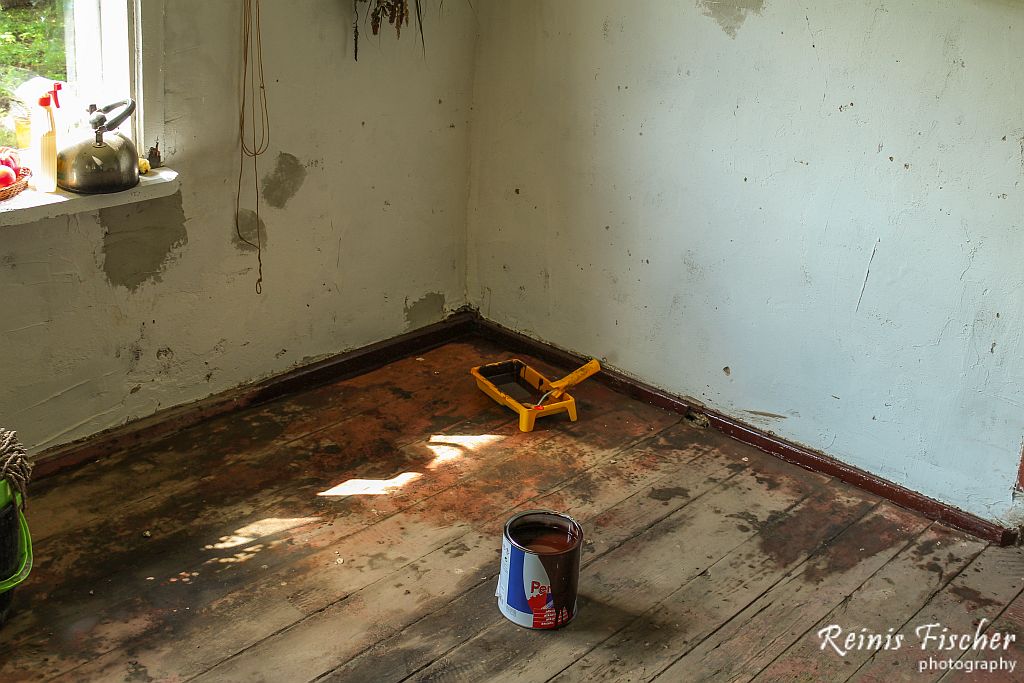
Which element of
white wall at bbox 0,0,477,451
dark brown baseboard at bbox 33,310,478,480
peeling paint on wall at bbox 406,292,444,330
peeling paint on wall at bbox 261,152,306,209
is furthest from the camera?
peeling paint on wall at bbox 406,292,444,330

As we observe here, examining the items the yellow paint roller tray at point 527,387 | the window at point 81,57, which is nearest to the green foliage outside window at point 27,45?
the window at point 81,57

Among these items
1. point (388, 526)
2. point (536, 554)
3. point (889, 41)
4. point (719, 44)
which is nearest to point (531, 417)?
point (388, 526)

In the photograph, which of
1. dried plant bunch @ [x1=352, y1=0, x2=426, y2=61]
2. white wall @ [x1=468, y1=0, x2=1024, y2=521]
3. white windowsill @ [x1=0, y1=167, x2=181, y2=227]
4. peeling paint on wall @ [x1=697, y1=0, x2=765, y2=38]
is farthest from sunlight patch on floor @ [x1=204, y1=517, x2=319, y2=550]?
peeling paint on wall @ [x1=697, y1=0, x2=765, y2=38]

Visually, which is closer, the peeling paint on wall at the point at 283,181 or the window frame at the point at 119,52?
the window frame at the point at 119,52

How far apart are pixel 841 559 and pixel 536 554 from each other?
978mm

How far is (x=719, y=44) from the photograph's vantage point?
10.5ft

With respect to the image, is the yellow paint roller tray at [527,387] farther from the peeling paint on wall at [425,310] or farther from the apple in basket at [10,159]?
the apple in basket at [10,159]

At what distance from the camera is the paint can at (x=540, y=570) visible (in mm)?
2436

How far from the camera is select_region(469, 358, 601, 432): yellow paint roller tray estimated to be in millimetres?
3473

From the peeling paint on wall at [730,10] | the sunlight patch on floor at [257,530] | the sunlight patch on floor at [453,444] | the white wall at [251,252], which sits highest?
the peeling paint on wall at [730,10]

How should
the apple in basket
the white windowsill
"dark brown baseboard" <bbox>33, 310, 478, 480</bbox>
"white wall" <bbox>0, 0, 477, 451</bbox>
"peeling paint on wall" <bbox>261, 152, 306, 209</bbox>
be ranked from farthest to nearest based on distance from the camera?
1. "peeling paint on wall" <bbox>261, 152, 306, 209</bbox>
2. "dark brown baseboard" <bbox>33, 310, 478, 480</bbox>
3. "white wall" <bbox>0, 0, 477, 451</bbox>
4. the apple in basket
5. the white windowsill

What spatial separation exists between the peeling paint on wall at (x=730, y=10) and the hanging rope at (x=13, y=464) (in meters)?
2.29

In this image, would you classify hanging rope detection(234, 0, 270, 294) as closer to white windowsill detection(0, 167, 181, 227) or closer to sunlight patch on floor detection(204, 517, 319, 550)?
white windowsill detection(0, 167, 181, 227)

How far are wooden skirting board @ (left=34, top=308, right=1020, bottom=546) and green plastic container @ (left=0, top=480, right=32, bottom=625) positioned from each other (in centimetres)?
61
